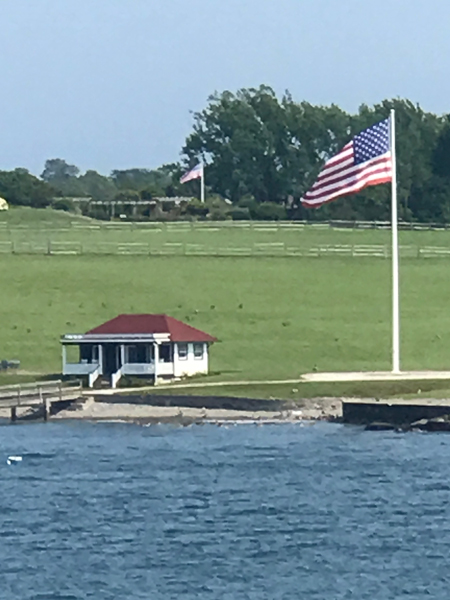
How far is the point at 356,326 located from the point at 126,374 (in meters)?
15.3

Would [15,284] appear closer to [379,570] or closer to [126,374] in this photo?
[126,374]

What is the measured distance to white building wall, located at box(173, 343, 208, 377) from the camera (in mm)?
72562

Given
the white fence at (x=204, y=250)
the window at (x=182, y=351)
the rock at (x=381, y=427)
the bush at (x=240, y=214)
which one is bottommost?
the rock at (x=381, y=427)

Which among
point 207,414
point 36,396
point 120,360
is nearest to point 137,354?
point 120,360

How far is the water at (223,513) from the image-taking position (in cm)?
3916

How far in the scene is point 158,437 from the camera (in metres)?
62.0

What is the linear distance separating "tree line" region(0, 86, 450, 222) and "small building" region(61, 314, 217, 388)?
70.0m

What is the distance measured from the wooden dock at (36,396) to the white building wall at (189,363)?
186 inches

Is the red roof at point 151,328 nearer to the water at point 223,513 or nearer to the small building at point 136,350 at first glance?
the small building at point 136,350

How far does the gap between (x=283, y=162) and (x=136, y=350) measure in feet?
329

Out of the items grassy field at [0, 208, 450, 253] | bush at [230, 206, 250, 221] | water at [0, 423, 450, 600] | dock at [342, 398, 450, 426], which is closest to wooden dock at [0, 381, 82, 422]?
water at [0, 423, 450, 600]

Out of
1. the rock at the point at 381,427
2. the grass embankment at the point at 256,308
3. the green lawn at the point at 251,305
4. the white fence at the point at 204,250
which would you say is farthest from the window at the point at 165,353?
the white fence at the point at 204,250

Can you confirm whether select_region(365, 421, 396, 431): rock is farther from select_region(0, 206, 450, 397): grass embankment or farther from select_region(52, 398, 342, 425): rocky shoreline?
select_region(0, 206, 450, 397): grass embankment

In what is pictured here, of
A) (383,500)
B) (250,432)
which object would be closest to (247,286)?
(250,432)
